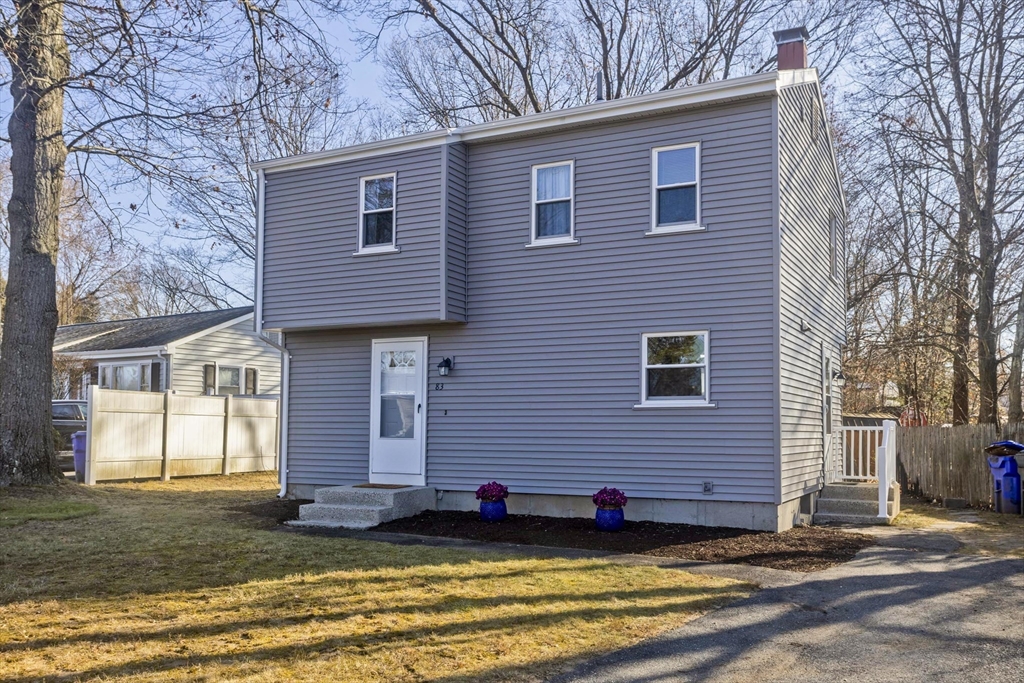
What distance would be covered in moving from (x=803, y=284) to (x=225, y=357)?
18.5 m

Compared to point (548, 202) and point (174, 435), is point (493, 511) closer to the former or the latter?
point (548, 202)

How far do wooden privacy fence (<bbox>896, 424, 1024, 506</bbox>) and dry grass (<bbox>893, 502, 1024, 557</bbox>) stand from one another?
0.57 m

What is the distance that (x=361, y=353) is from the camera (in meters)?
14.1

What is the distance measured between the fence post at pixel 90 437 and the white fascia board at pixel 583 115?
5.66 metres

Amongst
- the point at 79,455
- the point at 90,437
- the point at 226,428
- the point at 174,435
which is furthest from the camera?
the point at 226,428

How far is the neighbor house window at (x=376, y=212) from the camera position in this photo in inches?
528

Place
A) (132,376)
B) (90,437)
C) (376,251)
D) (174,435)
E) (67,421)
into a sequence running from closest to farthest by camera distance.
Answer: (376,251)
(90,437)
(174,435)
(67,421)
(132,376)

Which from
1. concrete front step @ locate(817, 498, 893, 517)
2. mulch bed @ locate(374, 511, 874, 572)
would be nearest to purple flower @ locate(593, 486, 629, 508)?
mulch bed @ locate(374, 511, 874, 572)

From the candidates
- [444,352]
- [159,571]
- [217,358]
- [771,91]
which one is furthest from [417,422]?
[217,358]

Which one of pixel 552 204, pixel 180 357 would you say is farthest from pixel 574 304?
pixel 180 357

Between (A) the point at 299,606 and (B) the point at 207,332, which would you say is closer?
(A) the point at 299,606

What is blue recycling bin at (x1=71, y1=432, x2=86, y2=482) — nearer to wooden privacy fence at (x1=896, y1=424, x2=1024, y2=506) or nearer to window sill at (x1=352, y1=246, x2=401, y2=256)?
window sill at (x1=352, y1=246, x2=401, y2=256)

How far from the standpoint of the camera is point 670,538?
34.8 ft

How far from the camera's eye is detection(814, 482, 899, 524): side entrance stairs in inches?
505
